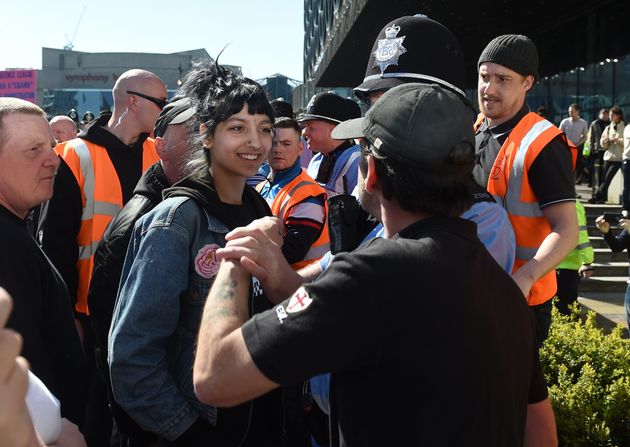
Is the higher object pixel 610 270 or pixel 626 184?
pixel 626 184

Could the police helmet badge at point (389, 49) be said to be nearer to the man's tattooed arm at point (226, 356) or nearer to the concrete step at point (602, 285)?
the man's tattooed arm at point (226, 356)

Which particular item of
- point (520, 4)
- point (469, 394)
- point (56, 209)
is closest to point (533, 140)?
point (469, 394)

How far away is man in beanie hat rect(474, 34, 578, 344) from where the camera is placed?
9.71ft

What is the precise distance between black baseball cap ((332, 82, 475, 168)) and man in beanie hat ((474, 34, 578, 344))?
3.98ft

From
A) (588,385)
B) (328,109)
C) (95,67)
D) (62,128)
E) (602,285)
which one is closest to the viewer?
(588,385)

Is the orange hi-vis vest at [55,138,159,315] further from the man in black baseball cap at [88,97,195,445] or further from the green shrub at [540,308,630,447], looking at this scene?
the green shrub at [540,308,630,447]

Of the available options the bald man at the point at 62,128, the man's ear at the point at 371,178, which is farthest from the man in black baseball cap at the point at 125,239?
the bald man at the point at 62,128

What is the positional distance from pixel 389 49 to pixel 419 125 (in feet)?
3.12

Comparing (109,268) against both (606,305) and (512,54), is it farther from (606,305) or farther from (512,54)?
(606,305)

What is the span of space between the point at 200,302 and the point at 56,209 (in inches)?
76.8

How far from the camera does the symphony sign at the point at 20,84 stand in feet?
51.4

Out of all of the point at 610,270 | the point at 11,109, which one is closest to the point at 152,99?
the point at 11,109

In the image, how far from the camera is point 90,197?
407 cm

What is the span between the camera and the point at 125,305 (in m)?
2.30
